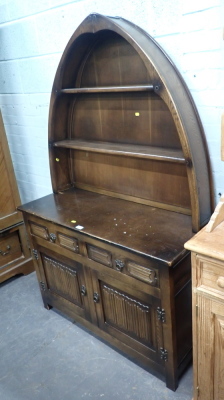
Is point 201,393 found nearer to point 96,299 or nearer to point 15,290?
point 96,299

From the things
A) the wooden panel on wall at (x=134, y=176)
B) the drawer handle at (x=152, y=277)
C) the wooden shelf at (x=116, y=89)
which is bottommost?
the drawer handle at (x=152, y=277)

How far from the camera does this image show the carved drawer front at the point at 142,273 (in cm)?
144

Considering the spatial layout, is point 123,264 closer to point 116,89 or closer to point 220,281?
point 220,281

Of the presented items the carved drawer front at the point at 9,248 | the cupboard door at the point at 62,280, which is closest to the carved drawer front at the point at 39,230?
the cupboard door at the point at 62,280

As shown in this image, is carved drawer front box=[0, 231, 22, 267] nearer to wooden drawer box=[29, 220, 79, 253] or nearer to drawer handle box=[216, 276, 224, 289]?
wooden drawer box=[29, 220, 79, 253]

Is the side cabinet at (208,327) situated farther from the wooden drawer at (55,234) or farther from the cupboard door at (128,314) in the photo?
the wooden drawer at (55,234)

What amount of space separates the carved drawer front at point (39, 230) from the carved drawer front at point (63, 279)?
0.16m

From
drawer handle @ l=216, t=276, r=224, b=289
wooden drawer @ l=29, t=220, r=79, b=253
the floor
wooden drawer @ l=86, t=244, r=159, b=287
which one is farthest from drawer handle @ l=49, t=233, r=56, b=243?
drawer handle @ l=216, t=276, r=224, b=289

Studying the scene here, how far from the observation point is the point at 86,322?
2004 millimetres

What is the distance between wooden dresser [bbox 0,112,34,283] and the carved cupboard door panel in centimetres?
171

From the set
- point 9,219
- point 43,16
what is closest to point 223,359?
point 9,219

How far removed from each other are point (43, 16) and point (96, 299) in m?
1.76

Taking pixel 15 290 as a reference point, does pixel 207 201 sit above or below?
above

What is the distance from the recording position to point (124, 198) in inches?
78.1
